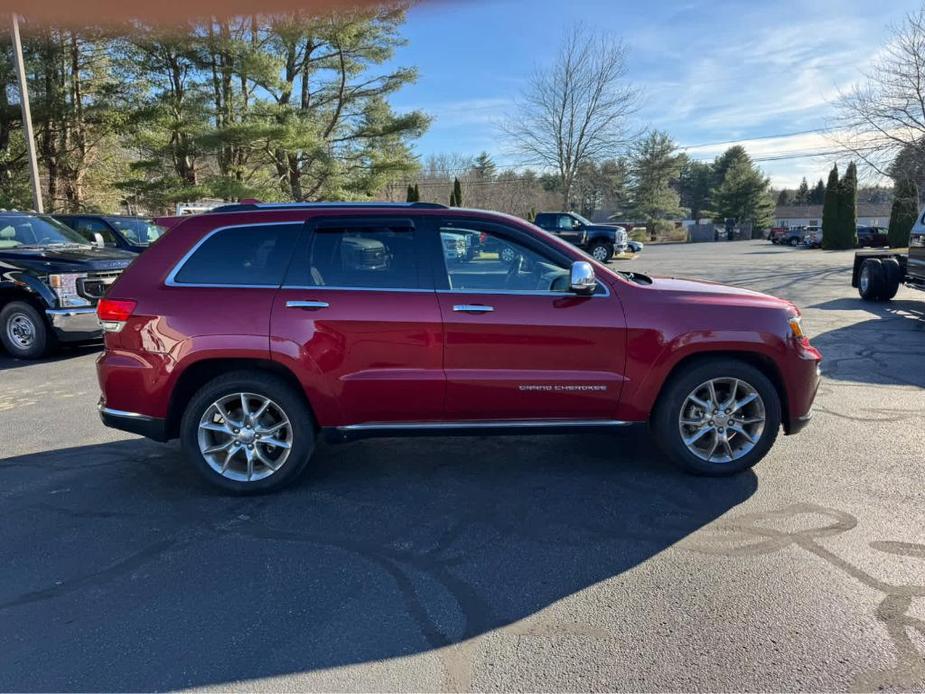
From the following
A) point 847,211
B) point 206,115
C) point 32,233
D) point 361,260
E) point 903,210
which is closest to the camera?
point 361,260

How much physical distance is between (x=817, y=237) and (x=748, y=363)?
4613cm

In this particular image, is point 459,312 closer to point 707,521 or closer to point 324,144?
point 707,521

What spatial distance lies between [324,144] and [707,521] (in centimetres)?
2246

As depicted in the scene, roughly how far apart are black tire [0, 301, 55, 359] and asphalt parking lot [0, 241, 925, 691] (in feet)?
13.4

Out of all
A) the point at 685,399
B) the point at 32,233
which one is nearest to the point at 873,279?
the point at 685,399

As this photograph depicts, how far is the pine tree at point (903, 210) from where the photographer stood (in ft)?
89.2

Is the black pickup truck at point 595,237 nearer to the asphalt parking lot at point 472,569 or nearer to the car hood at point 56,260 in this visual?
the car hood at point 56,260

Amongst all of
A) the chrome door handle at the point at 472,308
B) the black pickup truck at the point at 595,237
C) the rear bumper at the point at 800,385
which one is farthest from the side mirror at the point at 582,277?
the black pickup truck at the point at 595,237

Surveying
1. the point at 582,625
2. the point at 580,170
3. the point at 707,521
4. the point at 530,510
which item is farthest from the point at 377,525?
the point at 580,170

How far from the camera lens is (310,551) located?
3297 millimetres

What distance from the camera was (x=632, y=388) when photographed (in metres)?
3.99

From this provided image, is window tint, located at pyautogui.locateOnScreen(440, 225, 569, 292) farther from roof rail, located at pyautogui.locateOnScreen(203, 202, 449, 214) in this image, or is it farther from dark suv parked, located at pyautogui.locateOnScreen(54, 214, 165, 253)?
dark suv parked, located at pyautogui.locateOnScreen(54, 214, 165, 253)

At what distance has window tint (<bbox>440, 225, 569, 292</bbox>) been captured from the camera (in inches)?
156

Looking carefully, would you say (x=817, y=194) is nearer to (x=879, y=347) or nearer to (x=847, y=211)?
(x=847, y=211)
